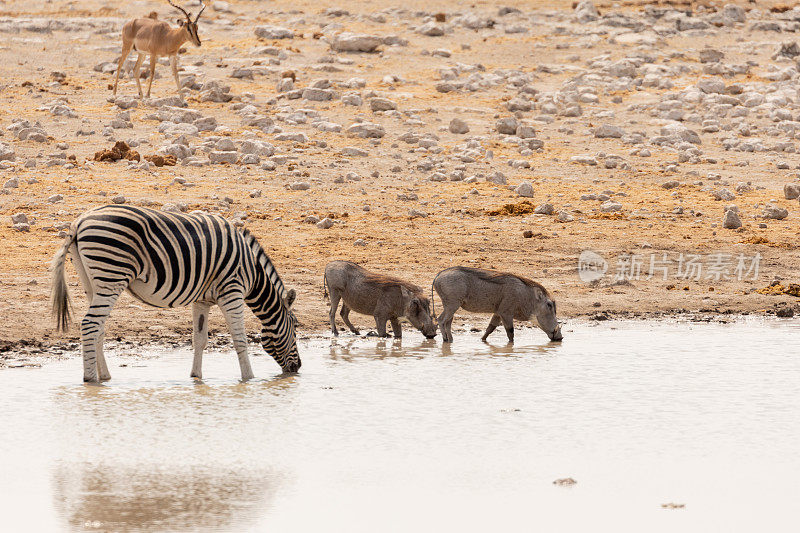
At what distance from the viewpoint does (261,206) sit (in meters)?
16.5

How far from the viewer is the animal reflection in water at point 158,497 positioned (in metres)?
5.96

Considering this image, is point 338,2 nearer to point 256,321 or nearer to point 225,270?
point 256,321

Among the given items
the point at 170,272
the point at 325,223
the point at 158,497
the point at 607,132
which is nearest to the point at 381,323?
the point at 170,272

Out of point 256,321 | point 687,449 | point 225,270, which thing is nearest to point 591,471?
point 687,449

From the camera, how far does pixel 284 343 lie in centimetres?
1003

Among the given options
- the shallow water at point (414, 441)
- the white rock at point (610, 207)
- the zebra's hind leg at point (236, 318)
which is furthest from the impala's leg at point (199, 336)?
the white rock at point (610, 207)

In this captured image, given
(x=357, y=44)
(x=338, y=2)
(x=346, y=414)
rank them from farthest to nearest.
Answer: (x=338, y=2) → (x=357, y=44) → (x=346, y=414)

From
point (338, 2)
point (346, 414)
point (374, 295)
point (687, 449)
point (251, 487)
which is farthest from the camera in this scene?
point (338, 2)

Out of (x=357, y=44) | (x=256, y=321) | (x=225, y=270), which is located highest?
(x=357, y=44)

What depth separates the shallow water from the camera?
6.17 m

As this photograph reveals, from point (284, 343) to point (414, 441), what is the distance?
255 cm

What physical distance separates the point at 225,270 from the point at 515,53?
21.0 meters

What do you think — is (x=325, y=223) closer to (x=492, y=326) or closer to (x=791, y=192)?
(x=492, y=326)
